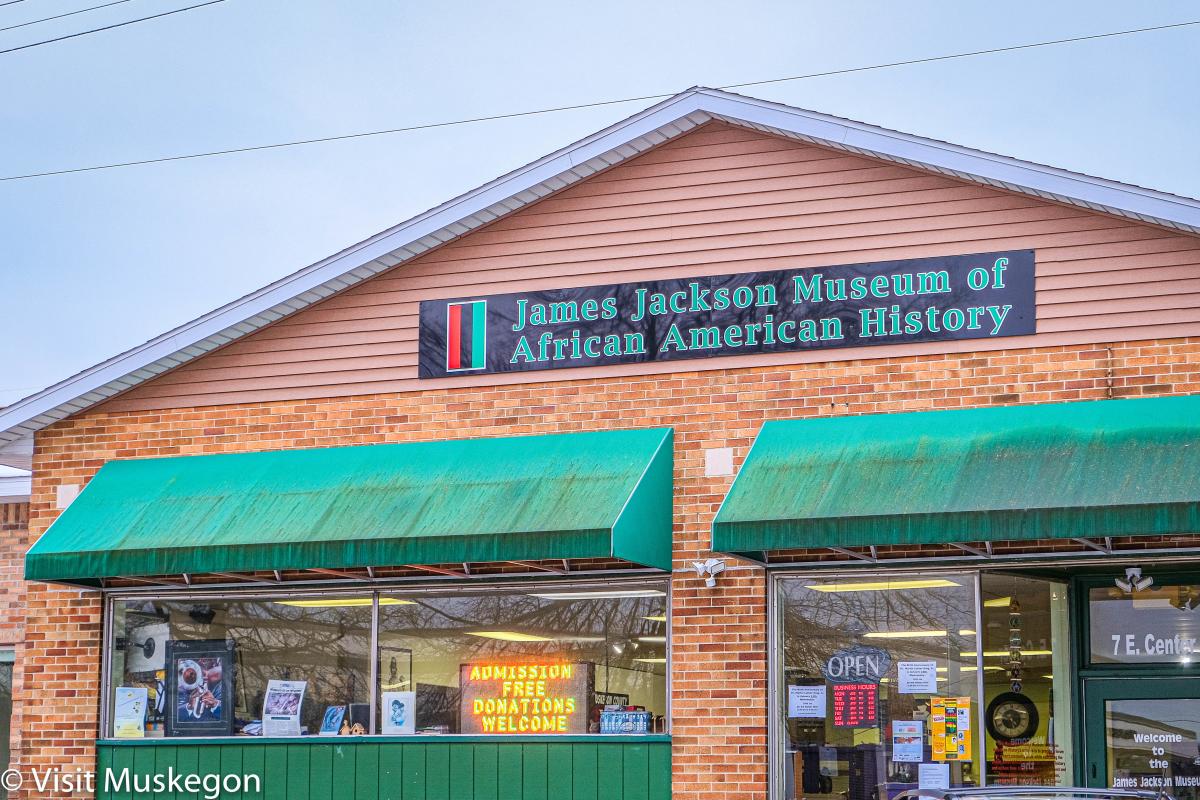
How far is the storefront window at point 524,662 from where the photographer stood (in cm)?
1259

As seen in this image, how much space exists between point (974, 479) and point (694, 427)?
8.36 ft

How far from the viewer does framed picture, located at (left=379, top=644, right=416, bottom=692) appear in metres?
13.2

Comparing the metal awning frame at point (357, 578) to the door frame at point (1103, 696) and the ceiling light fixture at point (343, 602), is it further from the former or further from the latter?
the door frame at point (1103, 696)

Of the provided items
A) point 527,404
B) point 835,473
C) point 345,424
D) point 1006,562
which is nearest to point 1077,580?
point 1006,562

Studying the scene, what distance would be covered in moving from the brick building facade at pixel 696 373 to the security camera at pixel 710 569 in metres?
0.07

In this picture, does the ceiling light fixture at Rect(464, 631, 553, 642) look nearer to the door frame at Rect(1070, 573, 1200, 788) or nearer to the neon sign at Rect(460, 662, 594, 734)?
the neon sign at Rect(460, 662, 594, 734)

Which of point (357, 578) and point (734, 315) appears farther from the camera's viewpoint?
point (357, 578)

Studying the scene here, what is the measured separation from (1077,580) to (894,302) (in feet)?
8.23

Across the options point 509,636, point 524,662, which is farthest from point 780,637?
point 509,636

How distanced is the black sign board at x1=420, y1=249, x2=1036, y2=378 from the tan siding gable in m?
0.10

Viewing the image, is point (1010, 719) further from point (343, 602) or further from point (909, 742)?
point (343, 602)

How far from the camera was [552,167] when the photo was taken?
13117 millimetres

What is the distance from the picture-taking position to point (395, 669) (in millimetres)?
13242

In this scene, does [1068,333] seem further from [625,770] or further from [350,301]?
[350,301]
